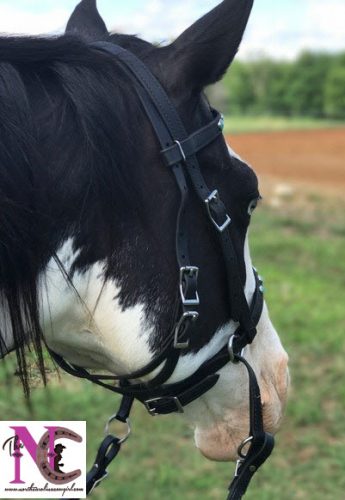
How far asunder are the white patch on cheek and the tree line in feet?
147

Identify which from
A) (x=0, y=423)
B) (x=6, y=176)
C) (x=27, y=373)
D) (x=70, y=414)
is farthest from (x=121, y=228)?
(x=70, y=414)

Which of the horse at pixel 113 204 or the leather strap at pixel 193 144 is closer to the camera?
the horse at pixel 113 204

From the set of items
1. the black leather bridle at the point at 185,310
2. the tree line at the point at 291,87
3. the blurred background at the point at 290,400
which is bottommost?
the tree line at the point at 291,87

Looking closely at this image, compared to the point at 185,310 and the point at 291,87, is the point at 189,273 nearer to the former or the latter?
the point at 185,310

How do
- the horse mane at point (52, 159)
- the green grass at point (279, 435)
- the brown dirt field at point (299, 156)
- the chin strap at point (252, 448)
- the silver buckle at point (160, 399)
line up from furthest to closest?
the brown dirt field at point (299, 156) → the green grass at point (279, 435) → the chin strap at point (252, 448) → the silver buckle at point (160, 399) → the horse mane at point (52, 159)

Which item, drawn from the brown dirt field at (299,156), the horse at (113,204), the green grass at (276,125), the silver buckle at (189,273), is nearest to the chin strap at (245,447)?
the horse at (113,204)

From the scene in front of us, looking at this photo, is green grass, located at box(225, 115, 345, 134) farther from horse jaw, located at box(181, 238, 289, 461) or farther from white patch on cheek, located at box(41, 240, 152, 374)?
white patch on cheek, located at box(41, 240, 152, 374)

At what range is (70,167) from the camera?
52.0 inches

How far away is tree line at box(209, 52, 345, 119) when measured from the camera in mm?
47562

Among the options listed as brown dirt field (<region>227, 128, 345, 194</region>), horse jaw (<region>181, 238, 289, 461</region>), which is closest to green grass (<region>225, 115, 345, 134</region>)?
brown dirt field (<region>227, 128, 345, 194</region>)

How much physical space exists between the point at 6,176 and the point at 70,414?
313cm

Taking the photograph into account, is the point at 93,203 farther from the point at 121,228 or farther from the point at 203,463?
the point at 203,463

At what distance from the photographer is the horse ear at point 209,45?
1.37m

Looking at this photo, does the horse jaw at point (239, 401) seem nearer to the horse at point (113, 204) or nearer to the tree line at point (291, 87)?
the horse at point (113, 204)
